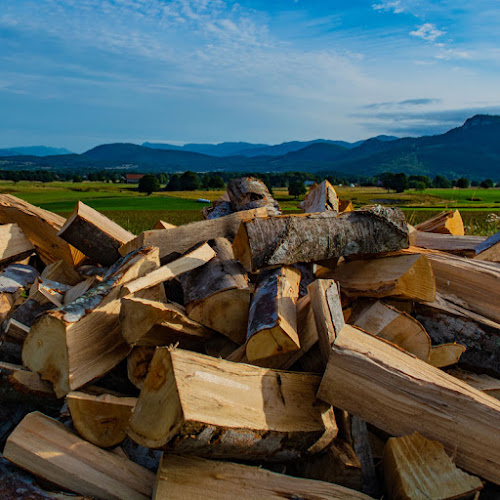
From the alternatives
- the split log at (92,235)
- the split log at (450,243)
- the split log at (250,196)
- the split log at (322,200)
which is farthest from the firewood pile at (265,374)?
the split log at (250,196)

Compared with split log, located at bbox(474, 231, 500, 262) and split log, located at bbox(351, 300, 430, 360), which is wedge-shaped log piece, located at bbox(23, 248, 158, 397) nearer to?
split log, located at bbox(351, 300, 430, 360)

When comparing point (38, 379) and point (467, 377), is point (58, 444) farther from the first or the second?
point (467, 377)

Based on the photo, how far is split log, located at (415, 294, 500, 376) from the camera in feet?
11.2

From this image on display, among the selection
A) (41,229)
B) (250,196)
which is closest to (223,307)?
(250,196)

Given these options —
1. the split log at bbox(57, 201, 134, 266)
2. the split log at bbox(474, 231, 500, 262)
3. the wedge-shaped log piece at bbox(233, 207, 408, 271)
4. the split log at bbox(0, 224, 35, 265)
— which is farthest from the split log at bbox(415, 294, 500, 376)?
the split log at bbox(0, 224, 35, 265)

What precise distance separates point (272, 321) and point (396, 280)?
117 centimetres

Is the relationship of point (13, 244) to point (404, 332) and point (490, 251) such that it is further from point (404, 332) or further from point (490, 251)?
point (490, 251)

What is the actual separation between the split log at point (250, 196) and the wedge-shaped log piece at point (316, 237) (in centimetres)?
164

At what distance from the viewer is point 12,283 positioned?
461 centimetres

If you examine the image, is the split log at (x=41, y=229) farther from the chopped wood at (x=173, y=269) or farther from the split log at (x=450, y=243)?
the split log at (x=450, y=243)

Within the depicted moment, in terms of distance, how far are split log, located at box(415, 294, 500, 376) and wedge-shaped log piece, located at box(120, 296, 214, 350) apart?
75.4 inches

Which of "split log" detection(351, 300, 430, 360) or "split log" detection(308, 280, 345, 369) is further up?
"split log" detection(308, 280, 345, 369)

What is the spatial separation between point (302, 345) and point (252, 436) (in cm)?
81

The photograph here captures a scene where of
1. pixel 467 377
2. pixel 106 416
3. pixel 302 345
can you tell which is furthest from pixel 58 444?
pixel 467 377
